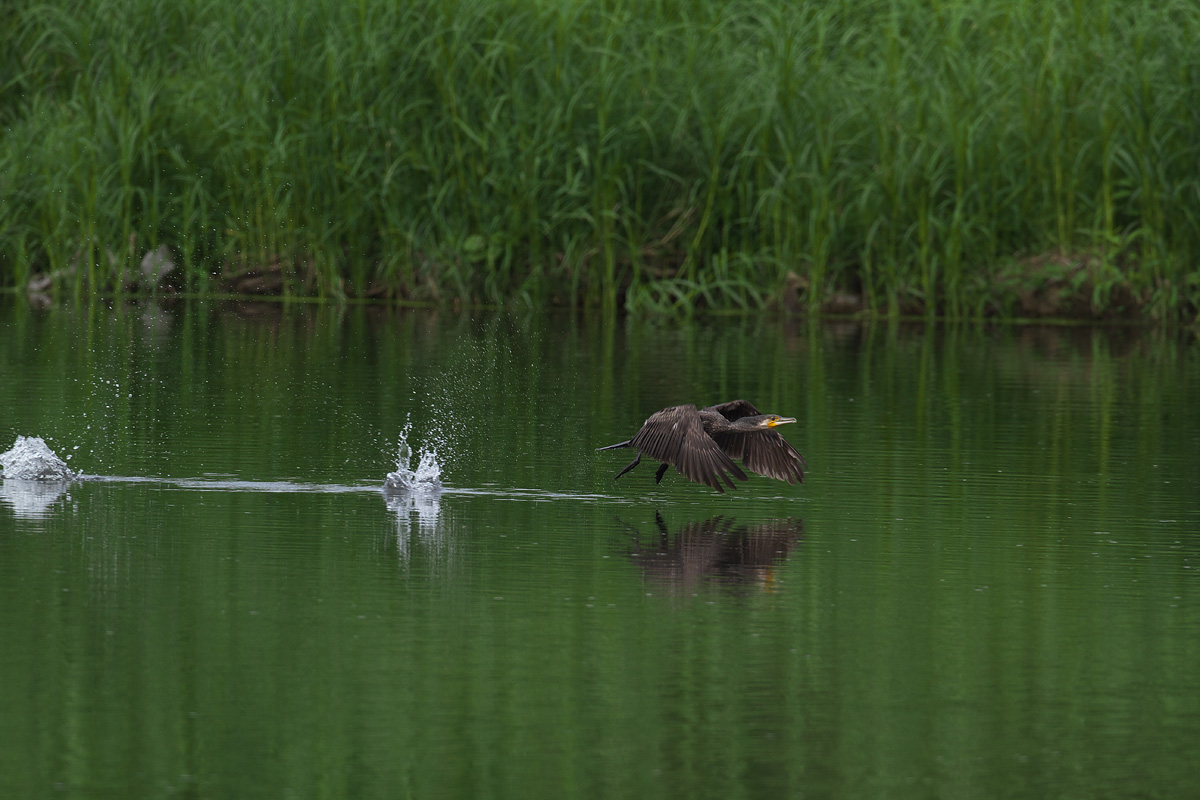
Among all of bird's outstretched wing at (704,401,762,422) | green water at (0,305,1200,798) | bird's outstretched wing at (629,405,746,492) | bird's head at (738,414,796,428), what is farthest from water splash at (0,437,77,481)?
bird's head at (738,414,796,428)

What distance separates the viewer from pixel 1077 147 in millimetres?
19891

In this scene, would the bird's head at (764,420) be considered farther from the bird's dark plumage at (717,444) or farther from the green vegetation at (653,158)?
the green vegetation at (653,158)

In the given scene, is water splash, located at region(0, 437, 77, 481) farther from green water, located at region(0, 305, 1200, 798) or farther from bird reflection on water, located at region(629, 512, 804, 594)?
bird reflection on water, located at region(629, 512, 804, 594)

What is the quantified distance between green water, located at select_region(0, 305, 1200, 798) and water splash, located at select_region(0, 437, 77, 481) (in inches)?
7.2

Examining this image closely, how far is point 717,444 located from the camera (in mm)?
9445

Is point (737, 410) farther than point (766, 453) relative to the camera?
No

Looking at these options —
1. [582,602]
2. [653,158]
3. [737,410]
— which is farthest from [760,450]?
[653,158]

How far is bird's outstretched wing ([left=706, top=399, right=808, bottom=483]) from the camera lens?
962 cm

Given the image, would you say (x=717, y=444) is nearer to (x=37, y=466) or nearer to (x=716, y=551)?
(x=716, y=551)

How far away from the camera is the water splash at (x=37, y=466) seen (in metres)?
9.68

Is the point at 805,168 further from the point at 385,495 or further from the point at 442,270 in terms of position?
the point at 385,495

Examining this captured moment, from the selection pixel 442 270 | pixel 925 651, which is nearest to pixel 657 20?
pixel 442 270

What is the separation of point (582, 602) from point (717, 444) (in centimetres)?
266

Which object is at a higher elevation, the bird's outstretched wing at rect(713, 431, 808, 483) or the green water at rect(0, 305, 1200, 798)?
the bird's outstretched wing at rect(713, 431, 808, 483)
